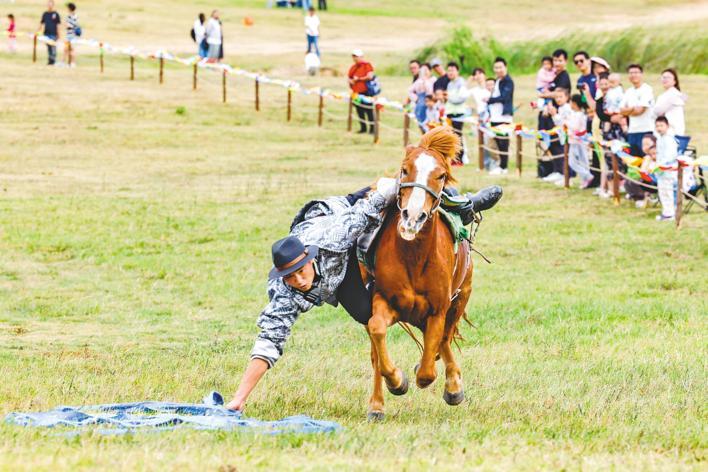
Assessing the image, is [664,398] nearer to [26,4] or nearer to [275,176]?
[275,176]

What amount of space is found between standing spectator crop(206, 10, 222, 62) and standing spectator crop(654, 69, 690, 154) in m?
22.4

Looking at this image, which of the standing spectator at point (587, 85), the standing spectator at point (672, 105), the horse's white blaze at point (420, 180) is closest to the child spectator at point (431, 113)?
the standing spectator at point (587, 85)

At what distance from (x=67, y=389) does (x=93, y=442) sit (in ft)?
8.16

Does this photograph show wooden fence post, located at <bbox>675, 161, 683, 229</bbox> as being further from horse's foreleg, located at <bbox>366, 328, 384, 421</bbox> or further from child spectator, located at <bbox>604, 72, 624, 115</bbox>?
horse's foreleg, located at <bbox>366, 328, 384, 421</bbox>

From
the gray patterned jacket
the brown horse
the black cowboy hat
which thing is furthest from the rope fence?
the black cowboy hat

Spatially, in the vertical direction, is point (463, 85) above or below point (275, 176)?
above

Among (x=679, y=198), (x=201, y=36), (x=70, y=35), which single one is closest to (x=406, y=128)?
(x=679, y=198)

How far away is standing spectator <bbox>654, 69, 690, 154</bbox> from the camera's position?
18641 mm

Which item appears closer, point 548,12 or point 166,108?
point 166,108

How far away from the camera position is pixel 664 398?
922 centimetres

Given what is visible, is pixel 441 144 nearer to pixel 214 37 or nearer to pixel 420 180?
pixel 420 180

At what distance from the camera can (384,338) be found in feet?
26.4

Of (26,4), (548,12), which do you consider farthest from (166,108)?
(548,12)

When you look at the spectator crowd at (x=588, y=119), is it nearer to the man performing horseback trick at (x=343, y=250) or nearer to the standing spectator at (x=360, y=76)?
the standing spectator at (x=360, y=76)
